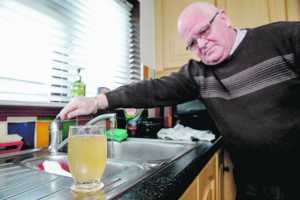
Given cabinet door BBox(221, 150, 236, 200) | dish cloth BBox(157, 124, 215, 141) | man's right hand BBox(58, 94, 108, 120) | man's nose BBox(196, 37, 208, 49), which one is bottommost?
cabinet door BBox(221, 150, 236, 200)

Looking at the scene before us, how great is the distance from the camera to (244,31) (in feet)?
2.96

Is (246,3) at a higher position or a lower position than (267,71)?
higher

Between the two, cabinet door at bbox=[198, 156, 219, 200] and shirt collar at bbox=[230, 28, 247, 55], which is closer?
cabinet door at bbox=[198, 156, 219, 200]

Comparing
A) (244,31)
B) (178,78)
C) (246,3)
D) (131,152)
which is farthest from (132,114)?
(246,3)

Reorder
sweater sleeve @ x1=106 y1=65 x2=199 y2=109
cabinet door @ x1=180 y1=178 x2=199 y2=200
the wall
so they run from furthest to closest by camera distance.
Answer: the wall < sweater sleeve @ x1=106 y1=65 x2=199 y2=109 < cabinet door @ x1=180 y1=178 x2=199 y2=200

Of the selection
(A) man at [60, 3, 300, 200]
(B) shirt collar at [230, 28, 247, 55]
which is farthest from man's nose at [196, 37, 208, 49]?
(B) shirt collar at [230, 28, 247, 55]

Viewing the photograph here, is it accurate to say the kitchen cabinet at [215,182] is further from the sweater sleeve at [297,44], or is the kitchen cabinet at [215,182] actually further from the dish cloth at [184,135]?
the sweater sleeve at [297,44]

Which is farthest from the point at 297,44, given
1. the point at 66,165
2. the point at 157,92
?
the point at 66,165

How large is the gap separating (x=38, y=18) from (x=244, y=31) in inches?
35.2

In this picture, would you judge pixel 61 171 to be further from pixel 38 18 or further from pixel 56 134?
pixel 38 18

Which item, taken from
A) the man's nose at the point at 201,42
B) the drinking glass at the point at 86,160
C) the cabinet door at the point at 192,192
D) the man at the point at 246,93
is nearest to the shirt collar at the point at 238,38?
the man at the point at 246,93

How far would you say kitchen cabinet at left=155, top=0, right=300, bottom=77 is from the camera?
1.63 metres

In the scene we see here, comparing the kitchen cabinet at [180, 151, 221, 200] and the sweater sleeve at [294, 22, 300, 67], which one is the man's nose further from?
the kitchen cabinet at [180, 151, 221, 200]

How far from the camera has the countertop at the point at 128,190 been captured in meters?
0.40
